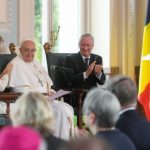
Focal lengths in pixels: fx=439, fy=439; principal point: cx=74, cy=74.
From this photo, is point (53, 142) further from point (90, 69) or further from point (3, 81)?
point (90, 69)

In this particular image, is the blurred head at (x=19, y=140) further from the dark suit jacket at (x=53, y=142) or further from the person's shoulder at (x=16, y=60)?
the person's shoulder at (x=16, y=60)

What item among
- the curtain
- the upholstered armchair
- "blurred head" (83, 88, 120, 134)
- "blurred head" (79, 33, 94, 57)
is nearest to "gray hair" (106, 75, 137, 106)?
Result: "blurred head" (83, 88, 120, 134)

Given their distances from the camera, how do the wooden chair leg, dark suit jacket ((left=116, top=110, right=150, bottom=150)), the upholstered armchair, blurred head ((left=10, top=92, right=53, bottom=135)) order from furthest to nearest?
the upholstered armchair, the wooden chair leg, dark suit jacket ((left=116, top=110, right=150, bottom=150)), blurred head ((left=10, top=92, right=53, bottom=135))

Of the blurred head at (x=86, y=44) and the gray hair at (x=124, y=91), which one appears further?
the blurred head at (x=86, y=44)

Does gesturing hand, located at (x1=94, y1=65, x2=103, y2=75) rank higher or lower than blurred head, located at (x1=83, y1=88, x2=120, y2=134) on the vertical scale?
higher

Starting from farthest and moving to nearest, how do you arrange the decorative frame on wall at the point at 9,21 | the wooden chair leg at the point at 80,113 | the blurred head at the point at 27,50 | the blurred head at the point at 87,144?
the decorative frame on wall at the point at 9,21 → the blurred head at the point at 27,50 → the wooden chair leg at the point at 80,113 → the blurred head at the point at 87,144

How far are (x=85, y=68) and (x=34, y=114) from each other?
3.90 metres

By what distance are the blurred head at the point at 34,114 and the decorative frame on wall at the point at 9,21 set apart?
13.7ft

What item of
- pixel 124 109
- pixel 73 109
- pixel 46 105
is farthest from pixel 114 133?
pixel 73 109

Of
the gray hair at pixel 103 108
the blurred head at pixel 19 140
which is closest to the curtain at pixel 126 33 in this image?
the gray hair at pixel 103 108

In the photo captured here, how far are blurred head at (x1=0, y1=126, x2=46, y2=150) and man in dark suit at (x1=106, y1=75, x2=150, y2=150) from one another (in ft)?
4.37

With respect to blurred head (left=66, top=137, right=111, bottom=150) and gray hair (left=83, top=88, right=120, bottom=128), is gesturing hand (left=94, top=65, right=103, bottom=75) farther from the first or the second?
blurred head (left=66, top=137, right=111, bottom=150)

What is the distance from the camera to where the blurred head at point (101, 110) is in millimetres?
2146

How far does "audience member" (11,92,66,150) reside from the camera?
6.33 feet
